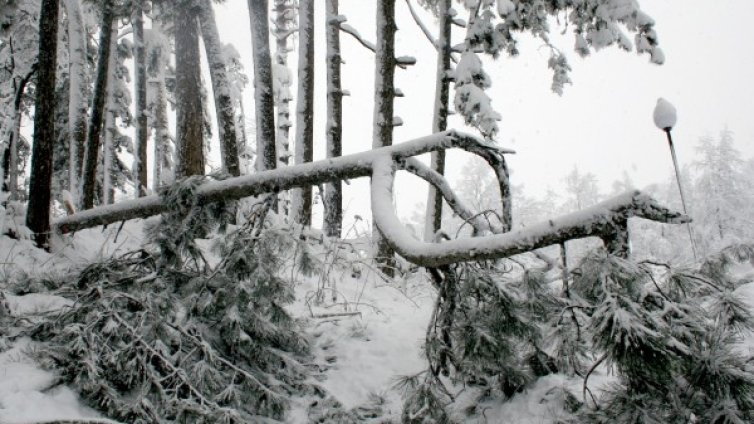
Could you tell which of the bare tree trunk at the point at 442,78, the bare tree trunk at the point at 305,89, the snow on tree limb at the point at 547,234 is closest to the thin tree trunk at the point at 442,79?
the bare tree trunk at the point at 442,78

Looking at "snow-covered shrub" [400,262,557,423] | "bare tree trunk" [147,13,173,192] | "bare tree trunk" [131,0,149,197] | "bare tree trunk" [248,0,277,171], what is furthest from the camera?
"bare tree trunk" [147,13,173,192]

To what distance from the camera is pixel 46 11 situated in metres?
5.68

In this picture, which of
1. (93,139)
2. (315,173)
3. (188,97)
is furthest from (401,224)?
(93,139)

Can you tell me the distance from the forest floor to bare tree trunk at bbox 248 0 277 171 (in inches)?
138

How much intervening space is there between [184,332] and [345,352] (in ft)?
6.54

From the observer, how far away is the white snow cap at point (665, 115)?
6518 mm

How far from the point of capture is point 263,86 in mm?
10625

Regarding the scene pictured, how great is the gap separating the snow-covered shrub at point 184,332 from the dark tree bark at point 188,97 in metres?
4.05

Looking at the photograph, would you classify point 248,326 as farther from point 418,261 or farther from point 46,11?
point 46,11

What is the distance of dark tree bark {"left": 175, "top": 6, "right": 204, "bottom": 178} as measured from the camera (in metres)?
8.28

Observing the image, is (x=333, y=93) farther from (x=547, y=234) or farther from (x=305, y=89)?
(x=547, y=234)

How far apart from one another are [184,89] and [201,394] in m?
6.66

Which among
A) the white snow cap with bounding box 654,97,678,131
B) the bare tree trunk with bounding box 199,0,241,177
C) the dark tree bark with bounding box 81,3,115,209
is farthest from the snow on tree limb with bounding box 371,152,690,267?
the dark tree bark with bounding box 81,3,115,209

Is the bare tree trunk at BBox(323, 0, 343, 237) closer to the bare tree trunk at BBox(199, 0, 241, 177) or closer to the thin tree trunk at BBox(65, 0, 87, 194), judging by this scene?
the bare tree trunk at BBox(199, 0, 241, 177)
